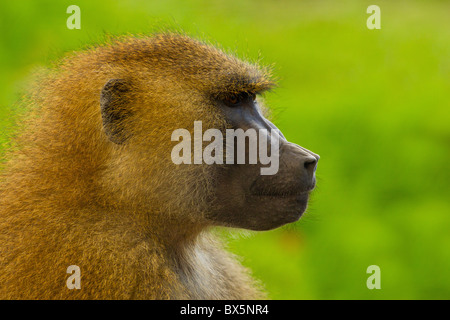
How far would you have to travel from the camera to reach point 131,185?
2574mm

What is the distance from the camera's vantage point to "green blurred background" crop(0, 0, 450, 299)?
6.27 meters

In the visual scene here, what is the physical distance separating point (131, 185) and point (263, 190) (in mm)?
499

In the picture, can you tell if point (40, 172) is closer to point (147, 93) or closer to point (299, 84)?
point (147, 93)

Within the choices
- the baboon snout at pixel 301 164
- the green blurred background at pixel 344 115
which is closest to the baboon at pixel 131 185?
the baboon snout at pixel 301 164

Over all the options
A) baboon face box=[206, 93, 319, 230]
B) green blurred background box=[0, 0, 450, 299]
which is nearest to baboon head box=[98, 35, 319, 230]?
baboon face box=[206, 93, 319, 230]

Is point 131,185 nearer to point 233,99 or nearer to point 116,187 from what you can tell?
point 116,187

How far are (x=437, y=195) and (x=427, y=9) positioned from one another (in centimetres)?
332

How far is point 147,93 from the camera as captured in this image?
103 inches

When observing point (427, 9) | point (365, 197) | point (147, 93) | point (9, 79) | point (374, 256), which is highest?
point (427, 9)

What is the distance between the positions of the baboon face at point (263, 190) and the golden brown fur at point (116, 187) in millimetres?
Answer: 69

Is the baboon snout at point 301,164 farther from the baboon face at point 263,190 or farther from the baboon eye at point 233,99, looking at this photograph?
Answer: the baboon eye at point 233,99

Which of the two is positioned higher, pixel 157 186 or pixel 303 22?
pixel 303 22

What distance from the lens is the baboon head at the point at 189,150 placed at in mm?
2576
